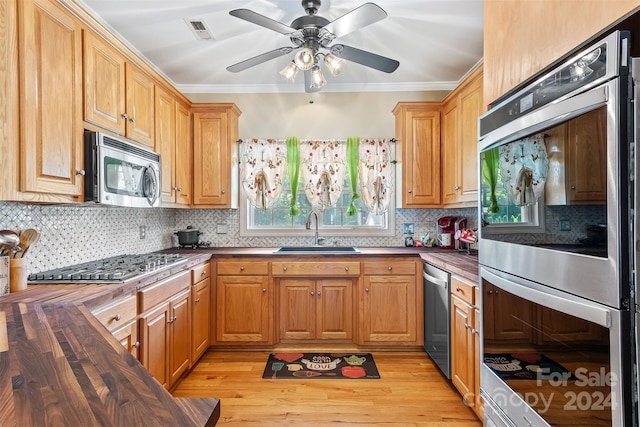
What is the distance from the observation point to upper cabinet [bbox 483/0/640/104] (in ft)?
3.18

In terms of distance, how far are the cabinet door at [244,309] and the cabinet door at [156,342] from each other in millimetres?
861

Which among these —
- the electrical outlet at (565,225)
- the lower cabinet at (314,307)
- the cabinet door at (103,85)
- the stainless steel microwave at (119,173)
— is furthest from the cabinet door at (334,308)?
the electrical outlet at (565,225)

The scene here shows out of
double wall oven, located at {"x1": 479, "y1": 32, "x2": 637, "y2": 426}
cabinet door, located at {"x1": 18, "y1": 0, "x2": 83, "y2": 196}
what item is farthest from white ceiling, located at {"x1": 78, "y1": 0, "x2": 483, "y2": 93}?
double wall oven, located at {"x1": 479, "y1": 32, "x2": 637, "y2": 426}

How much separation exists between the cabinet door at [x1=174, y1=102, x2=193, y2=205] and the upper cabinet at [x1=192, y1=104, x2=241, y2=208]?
5 cm

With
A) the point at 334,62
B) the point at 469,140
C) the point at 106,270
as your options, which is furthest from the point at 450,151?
the point at 106,270

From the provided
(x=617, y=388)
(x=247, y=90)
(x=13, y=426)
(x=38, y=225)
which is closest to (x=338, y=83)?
(x=247, y=90)

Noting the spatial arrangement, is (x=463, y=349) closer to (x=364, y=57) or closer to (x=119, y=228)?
(x=364, y=57)

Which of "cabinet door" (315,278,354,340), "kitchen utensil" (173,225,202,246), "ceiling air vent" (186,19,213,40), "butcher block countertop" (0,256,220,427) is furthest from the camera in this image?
"kitchen utensil" (173,225,202,246)

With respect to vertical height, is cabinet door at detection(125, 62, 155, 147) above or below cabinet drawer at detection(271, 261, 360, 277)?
above

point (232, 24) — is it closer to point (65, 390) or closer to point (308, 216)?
point (308, 216)

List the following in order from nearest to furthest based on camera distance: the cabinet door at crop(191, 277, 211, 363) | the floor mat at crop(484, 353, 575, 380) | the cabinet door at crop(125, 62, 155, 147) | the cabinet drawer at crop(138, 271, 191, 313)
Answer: the floor mat at crop(484, 353, 575, 380) → the cabinet drawer at crop(138, 271, 191, 313) → the cabinet door at crop(125, 62, 155, 147) → the cabinet door at crop(191, 277, 211, 363)

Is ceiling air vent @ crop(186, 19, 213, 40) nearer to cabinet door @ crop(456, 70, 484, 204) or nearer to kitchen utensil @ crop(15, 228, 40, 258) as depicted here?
kitchen utensil @ crop(15, 228, 40, 258)

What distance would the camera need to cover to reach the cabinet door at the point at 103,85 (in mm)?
2011

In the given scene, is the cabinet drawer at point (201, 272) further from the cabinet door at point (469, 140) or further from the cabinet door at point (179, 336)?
the cabinet door at point (469, 140)
